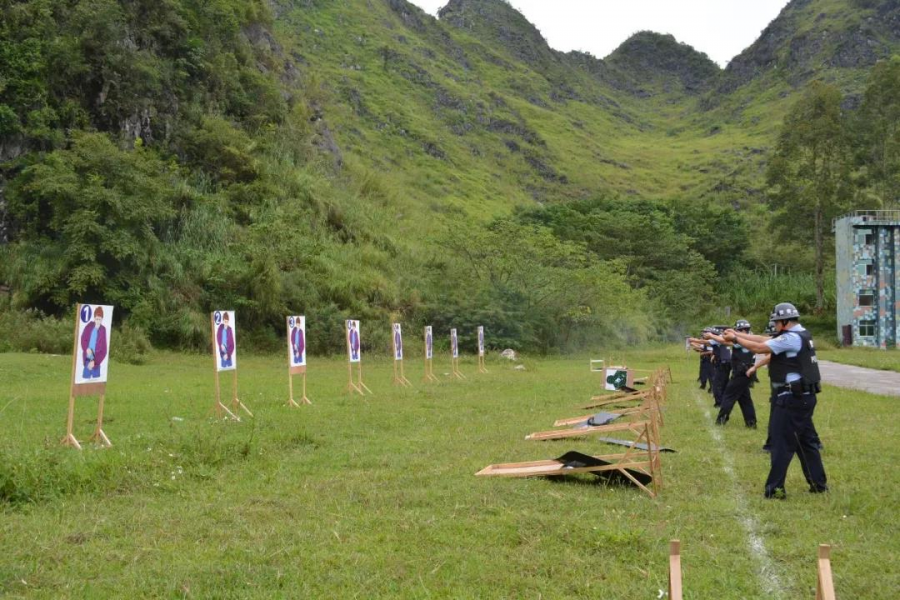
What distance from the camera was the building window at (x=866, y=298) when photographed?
152 ft

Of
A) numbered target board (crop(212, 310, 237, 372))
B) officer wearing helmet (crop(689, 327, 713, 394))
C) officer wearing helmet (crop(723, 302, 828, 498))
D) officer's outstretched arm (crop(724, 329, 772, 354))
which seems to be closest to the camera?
officer wearing helmet (crop(723, 302, 828, 498))

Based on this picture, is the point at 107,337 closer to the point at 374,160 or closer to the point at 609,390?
the point at 609,390

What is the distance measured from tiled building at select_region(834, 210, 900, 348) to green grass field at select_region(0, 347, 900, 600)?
38997 mm

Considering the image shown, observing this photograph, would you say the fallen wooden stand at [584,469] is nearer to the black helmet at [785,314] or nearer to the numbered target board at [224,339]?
the black helmet at [785,314]

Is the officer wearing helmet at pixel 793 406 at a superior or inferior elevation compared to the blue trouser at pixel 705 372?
superior

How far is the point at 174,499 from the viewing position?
23.2 ft

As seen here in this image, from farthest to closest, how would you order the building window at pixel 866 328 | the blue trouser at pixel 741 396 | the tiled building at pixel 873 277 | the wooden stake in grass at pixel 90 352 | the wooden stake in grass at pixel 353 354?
the building window at pixel 866 328 < the tiled building at pixel 873 277 < the wooden stake in grass at pixel 353 354 < the blue trouser at pixel 741 396 < the wooden stake in grass at pixel 90 352

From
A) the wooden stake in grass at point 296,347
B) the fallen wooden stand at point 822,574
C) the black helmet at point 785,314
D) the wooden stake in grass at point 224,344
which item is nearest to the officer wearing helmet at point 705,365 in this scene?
the wooden stake in grass at point 296,347

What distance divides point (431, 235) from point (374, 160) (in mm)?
18142

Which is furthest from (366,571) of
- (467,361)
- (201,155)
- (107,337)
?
(201,155)

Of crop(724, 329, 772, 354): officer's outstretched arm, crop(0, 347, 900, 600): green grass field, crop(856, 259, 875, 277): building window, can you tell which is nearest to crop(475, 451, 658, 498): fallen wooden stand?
crop(0, 347, 900, 600): green grass field

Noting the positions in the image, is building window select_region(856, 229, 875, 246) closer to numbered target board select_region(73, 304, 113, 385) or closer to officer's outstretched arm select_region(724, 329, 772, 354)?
officer's outstretched arm select_region(724, 329, 772, 354)

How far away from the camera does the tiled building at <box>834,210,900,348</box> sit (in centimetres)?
4575

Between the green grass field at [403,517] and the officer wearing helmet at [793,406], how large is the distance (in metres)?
0.26
